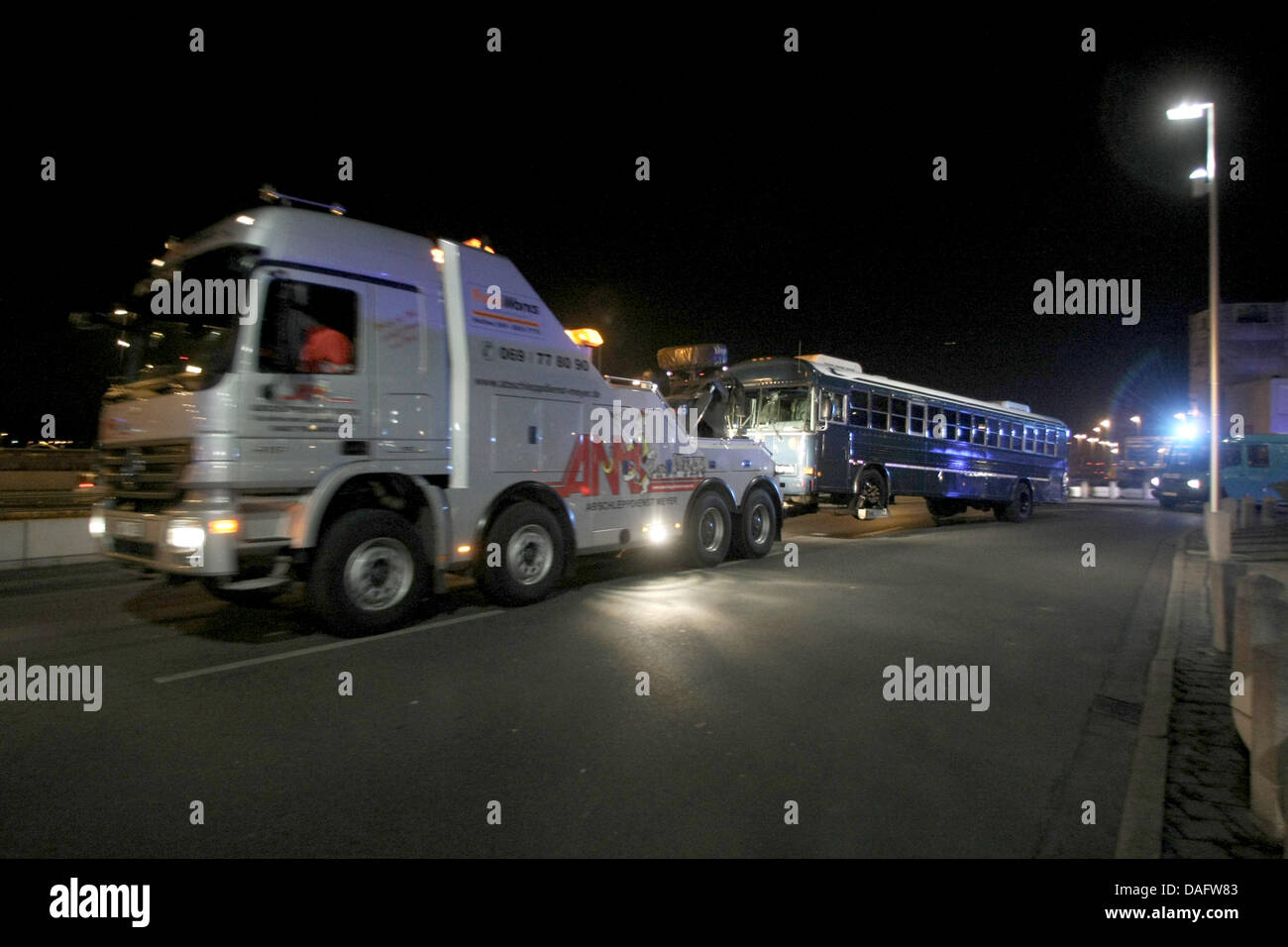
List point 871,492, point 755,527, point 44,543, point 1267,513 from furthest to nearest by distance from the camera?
point 1267,513
point 871,492
point 755,527
point 44,543

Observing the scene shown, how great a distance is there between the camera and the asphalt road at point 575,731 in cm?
334

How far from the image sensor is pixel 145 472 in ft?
20.7

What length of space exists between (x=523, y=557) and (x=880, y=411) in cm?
1106

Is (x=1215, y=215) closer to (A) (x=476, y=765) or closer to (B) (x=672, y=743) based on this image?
(B) (x=672, y=743)

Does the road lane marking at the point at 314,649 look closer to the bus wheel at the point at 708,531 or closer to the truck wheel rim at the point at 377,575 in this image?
the truck wheel rim at the point at 377,575

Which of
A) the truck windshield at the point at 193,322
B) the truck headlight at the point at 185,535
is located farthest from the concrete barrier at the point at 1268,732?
A: the truck windshield at the point at 193,322

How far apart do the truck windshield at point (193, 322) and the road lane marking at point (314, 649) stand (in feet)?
6.74

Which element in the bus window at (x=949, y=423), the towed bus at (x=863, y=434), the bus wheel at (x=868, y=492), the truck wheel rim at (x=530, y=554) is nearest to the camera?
the truck wheel rim at (x=530, y=554)

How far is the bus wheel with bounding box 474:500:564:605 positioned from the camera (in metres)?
7.64

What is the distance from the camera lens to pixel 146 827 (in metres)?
3.32

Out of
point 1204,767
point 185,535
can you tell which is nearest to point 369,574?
point 185,535

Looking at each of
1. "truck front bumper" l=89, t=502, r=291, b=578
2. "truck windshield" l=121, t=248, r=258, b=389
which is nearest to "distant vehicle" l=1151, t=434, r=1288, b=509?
"truck front bumper" l=89, t=502, r=291, b=578

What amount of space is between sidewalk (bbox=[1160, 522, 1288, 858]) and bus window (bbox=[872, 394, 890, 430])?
29.4ft

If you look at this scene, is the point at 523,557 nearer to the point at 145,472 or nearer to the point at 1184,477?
the point at 145,472
